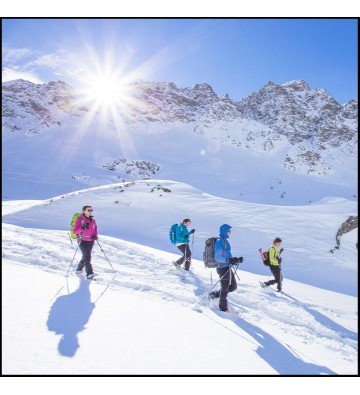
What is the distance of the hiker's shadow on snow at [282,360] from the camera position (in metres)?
3.68

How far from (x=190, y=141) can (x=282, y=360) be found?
5140 cm

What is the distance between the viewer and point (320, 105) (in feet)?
228

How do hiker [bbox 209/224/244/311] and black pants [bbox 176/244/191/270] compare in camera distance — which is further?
black pants [bbox 176/244/191/270]

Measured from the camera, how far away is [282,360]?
3928mm

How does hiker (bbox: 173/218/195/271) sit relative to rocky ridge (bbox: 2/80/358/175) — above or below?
below

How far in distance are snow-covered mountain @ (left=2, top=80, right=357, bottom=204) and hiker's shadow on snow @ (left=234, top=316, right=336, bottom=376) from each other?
2687cm

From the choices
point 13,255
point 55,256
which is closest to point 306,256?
point 55,256

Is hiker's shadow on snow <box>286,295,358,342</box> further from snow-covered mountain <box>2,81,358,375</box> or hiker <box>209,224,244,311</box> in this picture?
hiker <box>209,224,244,311</box>

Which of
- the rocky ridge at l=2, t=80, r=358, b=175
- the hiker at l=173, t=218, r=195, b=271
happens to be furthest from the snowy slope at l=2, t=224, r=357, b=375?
the rocky ridge at l=2, t=80, r=358, b=175

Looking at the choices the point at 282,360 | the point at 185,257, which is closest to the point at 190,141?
the point at 185,257

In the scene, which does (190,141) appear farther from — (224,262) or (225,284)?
(225,284)

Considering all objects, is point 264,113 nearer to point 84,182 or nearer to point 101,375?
point 84,182

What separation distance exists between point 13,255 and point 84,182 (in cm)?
2704

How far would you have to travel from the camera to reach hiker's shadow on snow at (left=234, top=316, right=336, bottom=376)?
3.68 metres
